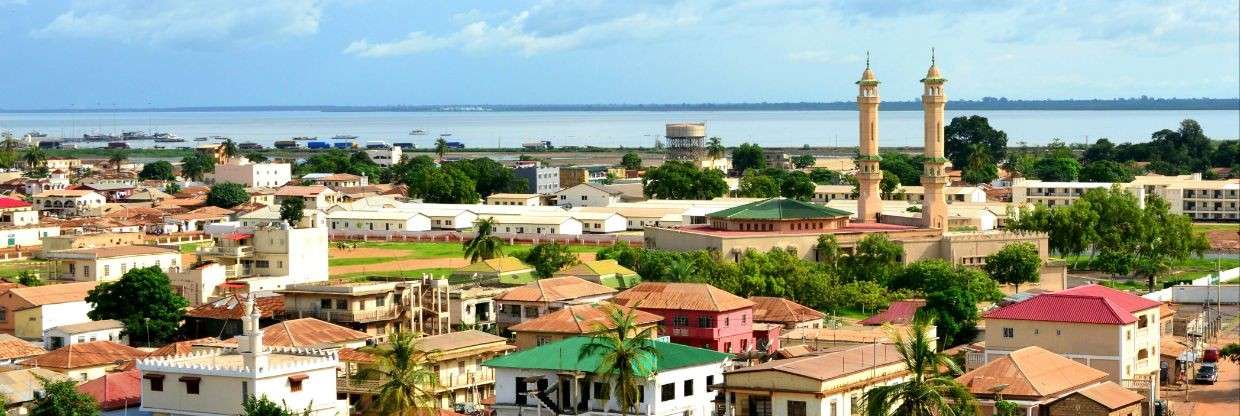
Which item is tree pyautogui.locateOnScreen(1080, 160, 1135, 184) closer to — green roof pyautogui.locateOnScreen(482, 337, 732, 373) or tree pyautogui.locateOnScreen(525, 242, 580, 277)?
tree pyautogui.locateOnScreen(525, 242, 580, 277)

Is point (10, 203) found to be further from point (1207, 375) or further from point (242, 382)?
point (242, 382)

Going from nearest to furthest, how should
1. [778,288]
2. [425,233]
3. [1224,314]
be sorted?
[778,288]
[1224,314]
[425,233]

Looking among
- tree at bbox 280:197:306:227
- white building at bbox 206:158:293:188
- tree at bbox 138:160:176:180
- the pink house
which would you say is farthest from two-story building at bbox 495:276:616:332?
tree at bbox 138:160:176:180

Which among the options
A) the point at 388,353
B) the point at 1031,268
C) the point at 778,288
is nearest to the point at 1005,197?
the point at 1031,268

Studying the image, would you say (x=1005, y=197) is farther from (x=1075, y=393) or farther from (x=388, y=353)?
(x=388, y=353)

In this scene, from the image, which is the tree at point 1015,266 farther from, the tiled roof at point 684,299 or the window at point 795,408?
the window at point 795,408

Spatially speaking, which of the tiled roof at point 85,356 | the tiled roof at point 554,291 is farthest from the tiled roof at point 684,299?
the tiled roof at point 85,356

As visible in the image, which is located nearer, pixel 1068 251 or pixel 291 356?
pixel 291 356
